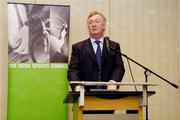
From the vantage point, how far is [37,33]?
14.6 ft

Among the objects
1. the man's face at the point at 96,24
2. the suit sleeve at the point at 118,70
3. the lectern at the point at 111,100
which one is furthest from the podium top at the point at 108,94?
the man's face at the point at 96,24

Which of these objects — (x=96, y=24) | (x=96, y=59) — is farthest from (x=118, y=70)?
(x=96, y=24)

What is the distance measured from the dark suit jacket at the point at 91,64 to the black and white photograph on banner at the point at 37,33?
76 cm

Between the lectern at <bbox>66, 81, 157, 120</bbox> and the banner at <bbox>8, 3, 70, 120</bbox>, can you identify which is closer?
the lectern at <bbox>66, 81, 157, 120</bbox>

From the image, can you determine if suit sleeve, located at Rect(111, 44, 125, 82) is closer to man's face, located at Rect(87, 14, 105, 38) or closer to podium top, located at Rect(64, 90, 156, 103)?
man's face, located at Rect(87, 14, 105, 38)

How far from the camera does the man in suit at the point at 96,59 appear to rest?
366 cm

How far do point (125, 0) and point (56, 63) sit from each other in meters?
1.45

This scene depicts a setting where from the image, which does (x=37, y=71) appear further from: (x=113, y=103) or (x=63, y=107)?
(x=113, y=103)

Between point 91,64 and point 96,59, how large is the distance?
7cm

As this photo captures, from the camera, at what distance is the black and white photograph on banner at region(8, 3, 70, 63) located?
14.5 feet

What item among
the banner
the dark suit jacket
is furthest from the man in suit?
the banner

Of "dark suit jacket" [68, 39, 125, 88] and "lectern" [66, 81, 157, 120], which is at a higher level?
"dark suit jacket" [68, 39, 125, 88]

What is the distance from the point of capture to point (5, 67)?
4770 mm

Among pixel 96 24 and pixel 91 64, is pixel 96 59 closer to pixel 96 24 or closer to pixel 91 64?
pixel 91 64
